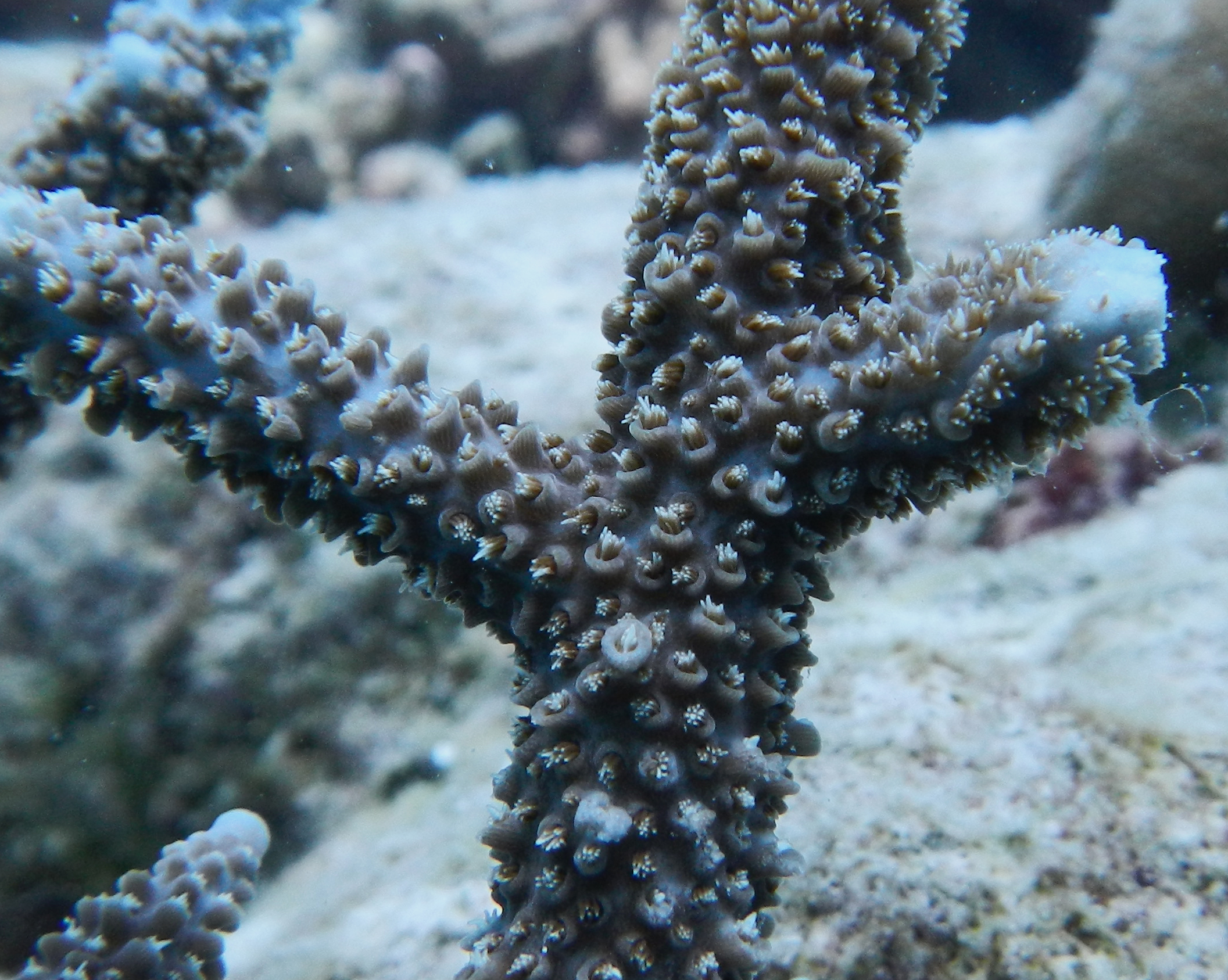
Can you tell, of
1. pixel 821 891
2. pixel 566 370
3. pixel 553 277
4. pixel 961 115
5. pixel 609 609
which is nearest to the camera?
pixel 609 609

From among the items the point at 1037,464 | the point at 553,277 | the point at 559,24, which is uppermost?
the point at 559,24

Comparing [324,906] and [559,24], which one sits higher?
[559,24]

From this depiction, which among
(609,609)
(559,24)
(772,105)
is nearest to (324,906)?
(609,609)

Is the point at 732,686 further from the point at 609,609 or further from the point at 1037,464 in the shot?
the point at 1037,464

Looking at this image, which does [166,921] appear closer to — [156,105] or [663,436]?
[663,436]

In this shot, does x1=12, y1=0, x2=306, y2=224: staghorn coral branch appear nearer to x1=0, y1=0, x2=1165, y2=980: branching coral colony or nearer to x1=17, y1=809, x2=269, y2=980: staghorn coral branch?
x1=0, y1=0, x2=1165, y2=980: branching coral colony

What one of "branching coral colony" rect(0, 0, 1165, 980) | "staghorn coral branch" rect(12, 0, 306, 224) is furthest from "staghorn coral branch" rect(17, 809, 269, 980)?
"staghorn coral branch" rect(12, 0, 306, 224)
